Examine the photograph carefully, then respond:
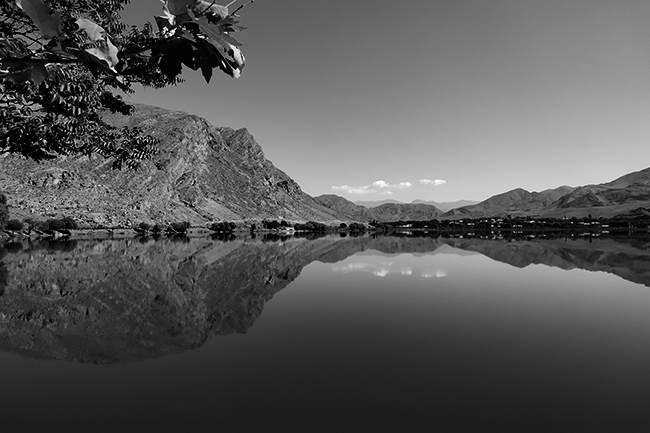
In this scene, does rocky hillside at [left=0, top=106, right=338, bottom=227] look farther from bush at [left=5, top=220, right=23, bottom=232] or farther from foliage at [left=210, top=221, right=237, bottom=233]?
foliage at [left=210, top=221, right=237, bottom=233]

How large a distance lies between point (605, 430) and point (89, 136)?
49.0 feet

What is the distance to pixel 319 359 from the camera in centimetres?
1065

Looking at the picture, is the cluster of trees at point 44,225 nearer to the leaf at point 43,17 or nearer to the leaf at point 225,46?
the leaf at point 43,17

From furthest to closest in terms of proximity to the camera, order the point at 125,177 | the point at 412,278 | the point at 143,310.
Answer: the point at 125,177 < the point at 412,278 < the point at 143,310

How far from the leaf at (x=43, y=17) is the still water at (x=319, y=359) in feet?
25.5

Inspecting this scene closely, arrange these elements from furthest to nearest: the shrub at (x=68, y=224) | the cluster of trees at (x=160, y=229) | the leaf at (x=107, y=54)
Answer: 1. the cluster of trees at (x=160, y=229)
2. the shrub at (x=68, y=224)
3. the leaf at (x=107, y=54)

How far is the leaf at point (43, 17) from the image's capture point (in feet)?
5.23

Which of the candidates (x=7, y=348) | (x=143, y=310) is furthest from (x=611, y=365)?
(x=7, y=348)

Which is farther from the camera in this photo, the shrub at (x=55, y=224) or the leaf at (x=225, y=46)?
the shrub at (x=55, y=224)

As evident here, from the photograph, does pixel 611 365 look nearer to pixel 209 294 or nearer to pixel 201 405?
pixel 201 405

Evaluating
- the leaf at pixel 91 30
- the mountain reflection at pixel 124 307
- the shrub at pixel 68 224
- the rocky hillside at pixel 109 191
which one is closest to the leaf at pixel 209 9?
the leaf at pixel 91 30

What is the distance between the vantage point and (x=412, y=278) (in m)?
28.0

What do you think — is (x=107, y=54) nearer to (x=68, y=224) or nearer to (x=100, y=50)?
(x=100, y=50)

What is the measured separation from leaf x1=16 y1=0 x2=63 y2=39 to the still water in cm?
778
